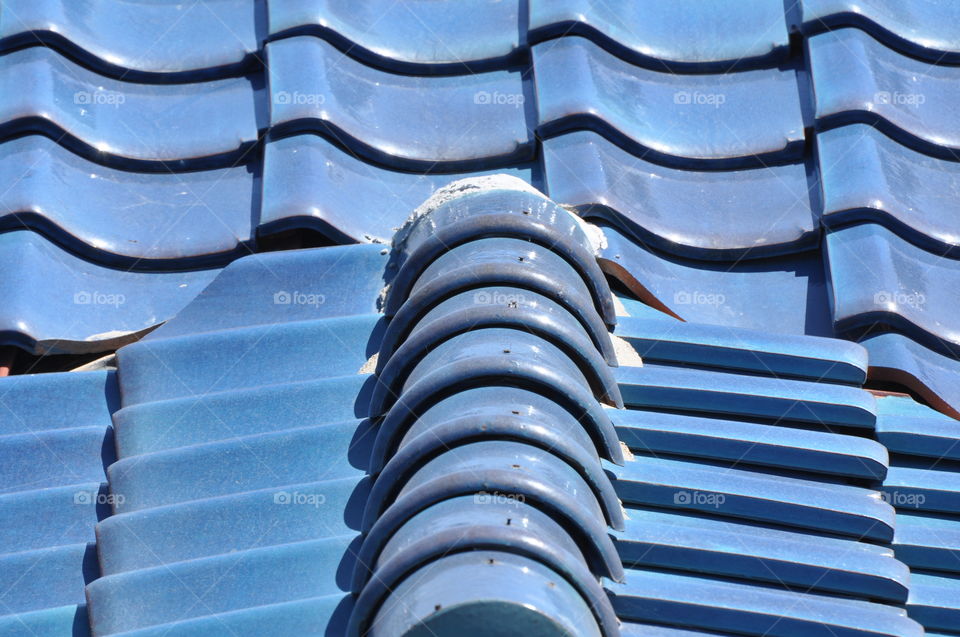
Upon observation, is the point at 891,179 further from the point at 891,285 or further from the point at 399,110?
the point at 399,110

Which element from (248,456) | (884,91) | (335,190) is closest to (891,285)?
(884,91)

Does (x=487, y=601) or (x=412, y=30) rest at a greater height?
(x=412, y=30)

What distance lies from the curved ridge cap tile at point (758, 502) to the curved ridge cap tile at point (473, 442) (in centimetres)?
16

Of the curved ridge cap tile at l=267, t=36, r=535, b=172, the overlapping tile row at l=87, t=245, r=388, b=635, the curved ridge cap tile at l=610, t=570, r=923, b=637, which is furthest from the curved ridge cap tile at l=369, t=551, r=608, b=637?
the curved ridge cap tile at l=267, t=36, r=535, b=172

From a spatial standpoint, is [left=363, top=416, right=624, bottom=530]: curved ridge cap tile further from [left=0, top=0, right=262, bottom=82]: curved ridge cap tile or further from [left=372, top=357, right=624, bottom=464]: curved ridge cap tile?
[left=0, top=0, right=262, bottom=82]: curved ridge cap tile

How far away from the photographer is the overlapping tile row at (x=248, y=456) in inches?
112

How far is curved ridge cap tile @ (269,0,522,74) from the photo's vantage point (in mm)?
4352

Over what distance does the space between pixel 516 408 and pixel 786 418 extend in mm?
765

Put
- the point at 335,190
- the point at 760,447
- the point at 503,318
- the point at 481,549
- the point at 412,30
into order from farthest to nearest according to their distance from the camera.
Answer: the point at 412,30, the point at 335,190, the point at 760,447, the point at 503,318, the point at 481,549


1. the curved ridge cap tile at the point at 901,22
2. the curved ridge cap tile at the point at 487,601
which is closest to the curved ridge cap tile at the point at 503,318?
the curved ridge cap tile at the point at 487,601

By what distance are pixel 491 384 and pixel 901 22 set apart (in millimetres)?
2345

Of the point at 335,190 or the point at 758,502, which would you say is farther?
the point at 335,190

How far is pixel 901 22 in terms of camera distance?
4.39 metres

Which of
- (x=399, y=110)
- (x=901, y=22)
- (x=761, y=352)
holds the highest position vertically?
(x=901, y=22)
